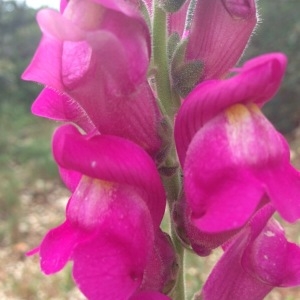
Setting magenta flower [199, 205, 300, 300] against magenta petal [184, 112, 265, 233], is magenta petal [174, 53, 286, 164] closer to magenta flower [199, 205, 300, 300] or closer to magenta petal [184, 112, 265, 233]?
magenta petal [184, 112, 265, 233]

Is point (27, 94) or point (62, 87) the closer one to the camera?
point (62, 87)

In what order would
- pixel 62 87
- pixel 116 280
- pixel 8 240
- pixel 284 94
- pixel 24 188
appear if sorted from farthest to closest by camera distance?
pixel 284 94 < pixel 24 188 < pixel 8 240 < pixel 62 87 < pixel 116 280

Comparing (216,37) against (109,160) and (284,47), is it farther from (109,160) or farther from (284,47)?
(284,47)

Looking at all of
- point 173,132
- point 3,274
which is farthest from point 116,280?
point 3,274

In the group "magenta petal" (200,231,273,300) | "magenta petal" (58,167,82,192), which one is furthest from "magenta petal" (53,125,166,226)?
"magenta petal" (200,231,273,300)

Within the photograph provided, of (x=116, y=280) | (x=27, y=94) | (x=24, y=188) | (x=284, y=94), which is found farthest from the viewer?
(x=27, y=94)

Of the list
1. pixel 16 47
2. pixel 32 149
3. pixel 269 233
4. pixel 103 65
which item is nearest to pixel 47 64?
pixel 103 65

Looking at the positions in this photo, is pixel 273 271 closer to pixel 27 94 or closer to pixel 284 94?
pixel 284 94

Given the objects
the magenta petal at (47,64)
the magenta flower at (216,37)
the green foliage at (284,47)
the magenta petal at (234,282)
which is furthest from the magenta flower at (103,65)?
the green foliage at (284,47)
